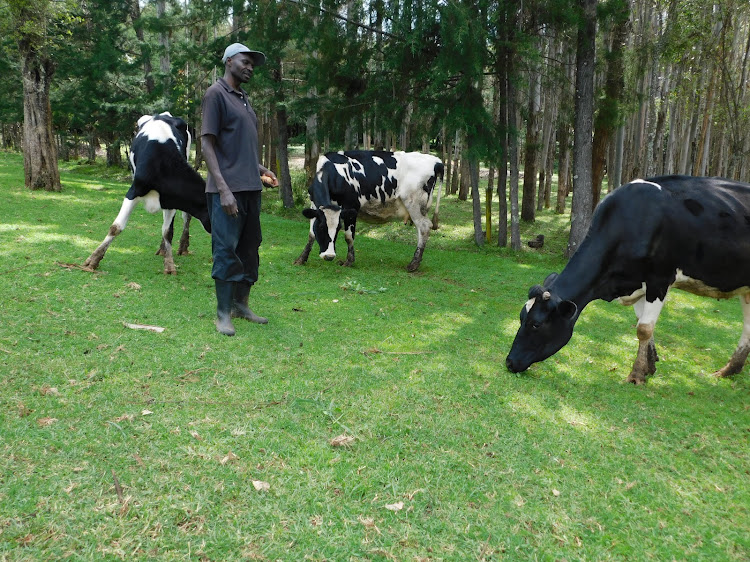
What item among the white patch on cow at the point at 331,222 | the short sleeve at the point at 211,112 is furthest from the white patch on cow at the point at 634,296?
the white patch on cow at the point at 331,222

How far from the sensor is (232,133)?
461 centimetres

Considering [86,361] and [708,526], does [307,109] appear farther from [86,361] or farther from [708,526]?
[708,526]

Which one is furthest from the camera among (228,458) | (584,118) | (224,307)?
(584,118)

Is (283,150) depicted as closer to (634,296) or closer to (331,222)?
(331,222)

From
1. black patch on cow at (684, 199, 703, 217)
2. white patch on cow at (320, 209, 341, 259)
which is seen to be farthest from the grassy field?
white patch on cow at (320, 209, 341, 259)

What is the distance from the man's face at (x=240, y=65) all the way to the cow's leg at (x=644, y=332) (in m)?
3.98

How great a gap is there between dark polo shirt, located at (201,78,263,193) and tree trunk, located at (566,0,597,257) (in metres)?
7.01

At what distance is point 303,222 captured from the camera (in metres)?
13.9

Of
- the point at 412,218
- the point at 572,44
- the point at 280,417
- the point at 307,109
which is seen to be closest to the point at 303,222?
the point at 307,109

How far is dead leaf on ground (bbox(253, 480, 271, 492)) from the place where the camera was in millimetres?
2744

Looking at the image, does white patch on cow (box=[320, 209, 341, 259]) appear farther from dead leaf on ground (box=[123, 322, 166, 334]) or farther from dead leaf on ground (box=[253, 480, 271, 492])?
dead leaf on ground (box=[253, 480, 271, 492])

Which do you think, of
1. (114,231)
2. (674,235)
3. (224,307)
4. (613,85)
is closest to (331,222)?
(114,231)

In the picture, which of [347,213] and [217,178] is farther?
[347,213]

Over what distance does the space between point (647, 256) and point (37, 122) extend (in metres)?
14.2
